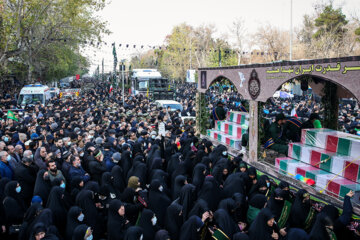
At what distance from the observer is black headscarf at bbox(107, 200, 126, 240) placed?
4816mm

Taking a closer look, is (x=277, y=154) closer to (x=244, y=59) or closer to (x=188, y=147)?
(x=188, y=147)

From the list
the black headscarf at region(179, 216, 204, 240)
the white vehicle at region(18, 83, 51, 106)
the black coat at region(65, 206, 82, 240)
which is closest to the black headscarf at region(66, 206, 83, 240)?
the black coat at region(65, 206, 82, 240)

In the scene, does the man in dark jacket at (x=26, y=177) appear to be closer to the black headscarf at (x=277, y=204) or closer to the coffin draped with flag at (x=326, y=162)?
the black headscarf at (x=277, y=204)

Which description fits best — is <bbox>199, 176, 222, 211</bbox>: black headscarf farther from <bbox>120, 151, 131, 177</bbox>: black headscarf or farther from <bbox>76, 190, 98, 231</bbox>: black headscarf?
<bbox>120, 151, 131, 177</bbox>: black headscarf

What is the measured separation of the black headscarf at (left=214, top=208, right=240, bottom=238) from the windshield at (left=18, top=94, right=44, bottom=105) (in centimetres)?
2130

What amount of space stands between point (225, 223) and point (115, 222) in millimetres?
1672

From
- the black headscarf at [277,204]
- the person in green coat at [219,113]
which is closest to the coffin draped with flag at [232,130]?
the person in green coat at [219,113]

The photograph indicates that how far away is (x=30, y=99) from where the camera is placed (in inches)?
905

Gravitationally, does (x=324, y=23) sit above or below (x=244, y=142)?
above

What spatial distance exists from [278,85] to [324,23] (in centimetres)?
3304

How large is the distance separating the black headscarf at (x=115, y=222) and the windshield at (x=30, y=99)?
20.5 meters

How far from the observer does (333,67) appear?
6516mm

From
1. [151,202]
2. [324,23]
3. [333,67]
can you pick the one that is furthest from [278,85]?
[324,23]

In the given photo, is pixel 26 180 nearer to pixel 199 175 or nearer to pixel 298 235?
pixel 199 175
